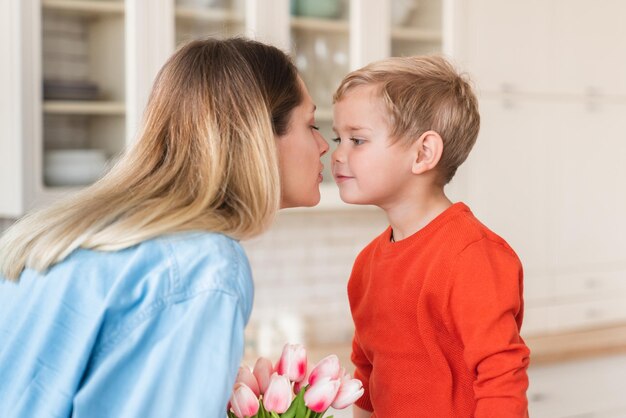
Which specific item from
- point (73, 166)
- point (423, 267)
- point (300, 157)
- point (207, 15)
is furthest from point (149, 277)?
point (207, 15)

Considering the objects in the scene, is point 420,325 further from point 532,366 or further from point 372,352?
point 532,366

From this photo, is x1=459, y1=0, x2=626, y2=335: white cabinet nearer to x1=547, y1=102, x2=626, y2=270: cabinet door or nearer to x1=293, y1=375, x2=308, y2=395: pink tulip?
x1=547, y1=102, x2=626, y2=270: cabinet door

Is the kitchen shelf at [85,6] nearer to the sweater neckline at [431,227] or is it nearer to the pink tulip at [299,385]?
the sweater neckline at [431,227]

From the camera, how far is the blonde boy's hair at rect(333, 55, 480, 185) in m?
1.68

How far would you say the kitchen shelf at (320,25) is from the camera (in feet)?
10.0

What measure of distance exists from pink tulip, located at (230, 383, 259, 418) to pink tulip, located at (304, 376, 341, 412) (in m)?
0.08

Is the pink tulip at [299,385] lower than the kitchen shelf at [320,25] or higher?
lower

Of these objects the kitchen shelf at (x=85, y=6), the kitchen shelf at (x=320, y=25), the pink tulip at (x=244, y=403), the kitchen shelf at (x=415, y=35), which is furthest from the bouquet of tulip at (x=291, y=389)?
the kitchen shelf at (x=415, y=35)

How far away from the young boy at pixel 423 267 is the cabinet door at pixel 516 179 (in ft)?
5.77

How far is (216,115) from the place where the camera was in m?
1.33

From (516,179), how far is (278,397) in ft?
8.32

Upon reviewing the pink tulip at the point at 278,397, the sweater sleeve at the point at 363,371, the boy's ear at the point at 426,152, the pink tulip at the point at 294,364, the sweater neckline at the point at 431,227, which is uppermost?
the boy's ear at the point at 426,152

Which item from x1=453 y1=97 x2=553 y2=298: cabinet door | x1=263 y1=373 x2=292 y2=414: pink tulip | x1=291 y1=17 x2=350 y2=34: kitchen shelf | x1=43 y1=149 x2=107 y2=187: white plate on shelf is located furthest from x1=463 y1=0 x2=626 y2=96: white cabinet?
x1=263 y1=373 x2=292 y2=414: pink tulip

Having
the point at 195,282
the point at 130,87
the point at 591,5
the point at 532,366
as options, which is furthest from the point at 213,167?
the point at 591,5
